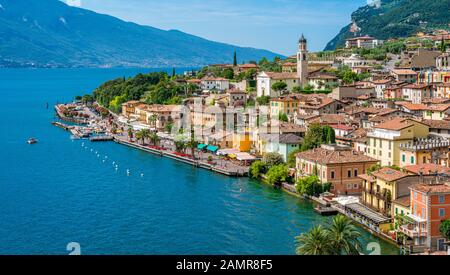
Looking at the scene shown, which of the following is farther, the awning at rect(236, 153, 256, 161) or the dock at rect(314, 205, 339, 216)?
the awning at rect(236, 153, 256, 161)

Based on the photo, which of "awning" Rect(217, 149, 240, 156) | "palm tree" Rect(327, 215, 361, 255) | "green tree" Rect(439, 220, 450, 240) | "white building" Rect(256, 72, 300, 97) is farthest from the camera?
"white building" Rect(256, 72, 300, 97)

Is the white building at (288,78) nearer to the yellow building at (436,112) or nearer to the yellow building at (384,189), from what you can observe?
the yellow building at (436,112)

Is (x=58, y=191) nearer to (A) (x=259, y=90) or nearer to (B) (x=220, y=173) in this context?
(B) (x=220, y=173)

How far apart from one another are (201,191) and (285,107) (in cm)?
1668

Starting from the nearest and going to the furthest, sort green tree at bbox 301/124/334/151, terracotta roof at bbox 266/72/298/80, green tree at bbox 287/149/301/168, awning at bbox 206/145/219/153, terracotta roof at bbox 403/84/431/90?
green tree at bbox 287/149/301/168
green tree at bbox 301/124/334/151
awning at bbox 206/145/219/153
terracotta roof at bbox 403/84/431/90
terracotta roof at bbox 266/72/298/80

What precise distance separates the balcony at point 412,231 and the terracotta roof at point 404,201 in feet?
3.39

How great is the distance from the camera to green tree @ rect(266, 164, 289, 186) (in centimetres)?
2841

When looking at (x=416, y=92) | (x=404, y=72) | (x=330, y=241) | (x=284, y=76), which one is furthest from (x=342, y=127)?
(x=284, y=76)

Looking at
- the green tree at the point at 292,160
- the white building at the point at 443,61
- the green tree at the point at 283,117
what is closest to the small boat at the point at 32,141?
the green tree at the point at 283,117

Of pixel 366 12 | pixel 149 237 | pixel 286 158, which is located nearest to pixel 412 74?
pixel 286 158

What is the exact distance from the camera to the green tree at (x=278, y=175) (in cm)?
2841

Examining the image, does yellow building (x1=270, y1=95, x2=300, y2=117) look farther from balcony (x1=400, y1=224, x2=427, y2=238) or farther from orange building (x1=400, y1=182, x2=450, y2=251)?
orange building (x1=400, y1=182, x2=450, y2=251)

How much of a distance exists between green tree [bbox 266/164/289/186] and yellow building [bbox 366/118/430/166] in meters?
4.00

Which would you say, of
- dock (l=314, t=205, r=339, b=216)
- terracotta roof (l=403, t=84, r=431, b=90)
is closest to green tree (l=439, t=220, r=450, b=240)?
dock (l=314, t=205, r=339, b=216)
